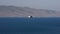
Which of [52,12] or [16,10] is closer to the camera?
[16,10]

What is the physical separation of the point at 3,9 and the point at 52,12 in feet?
193

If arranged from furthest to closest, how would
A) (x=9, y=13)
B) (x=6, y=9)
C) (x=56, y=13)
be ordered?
(x=56, y=13)
(x=6, y=9)
(x=9, y=13)

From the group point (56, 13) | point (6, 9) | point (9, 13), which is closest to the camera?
point (9, 13)

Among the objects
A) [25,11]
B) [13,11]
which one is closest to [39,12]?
[25,11]

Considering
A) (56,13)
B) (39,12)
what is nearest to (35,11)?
(39,12)

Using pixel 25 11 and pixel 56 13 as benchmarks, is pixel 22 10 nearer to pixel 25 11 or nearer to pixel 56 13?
pixel 25 11

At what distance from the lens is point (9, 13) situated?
6668 inches

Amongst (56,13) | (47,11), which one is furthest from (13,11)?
(56,13)

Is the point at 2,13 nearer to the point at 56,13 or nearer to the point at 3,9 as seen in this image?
the point at 3,9

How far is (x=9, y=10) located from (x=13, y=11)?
4.55 m

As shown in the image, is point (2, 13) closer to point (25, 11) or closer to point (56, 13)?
point (25, 11)

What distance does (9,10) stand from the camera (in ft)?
577

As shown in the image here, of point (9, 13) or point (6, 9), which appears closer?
point (9, 13)

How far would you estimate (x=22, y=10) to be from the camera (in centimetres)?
17750
